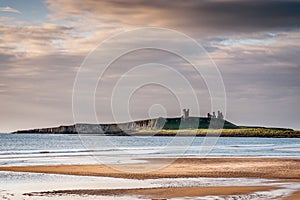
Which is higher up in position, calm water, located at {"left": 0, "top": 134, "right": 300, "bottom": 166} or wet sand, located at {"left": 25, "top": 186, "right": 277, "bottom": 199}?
calm water, located at {"left": 0, "top": 134, "right": 300, "bottom": 166}

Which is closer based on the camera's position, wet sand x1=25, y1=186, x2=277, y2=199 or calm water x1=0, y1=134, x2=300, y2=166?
wet sand x1=25, y1=186, x2=277, y2=199

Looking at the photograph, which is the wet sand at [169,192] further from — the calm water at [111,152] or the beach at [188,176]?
the calm water at [111,152]

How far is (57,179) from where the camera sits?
33.8 m

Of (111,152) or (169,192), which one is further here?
(111,152)

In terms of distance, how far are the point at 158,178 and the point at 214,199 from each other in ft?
36.1

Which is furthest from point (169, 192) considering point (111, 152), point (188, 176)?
point (111, 152)

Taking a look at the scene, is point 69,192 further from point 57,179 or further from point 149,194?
point 57,179

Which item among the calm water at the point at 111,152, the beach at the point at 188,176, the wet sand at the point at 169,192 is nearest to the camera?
the wet sand at the point at 169,192

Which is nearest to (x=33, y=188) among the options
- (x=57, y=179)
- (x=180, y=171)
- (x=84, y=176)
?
(x=57, y=179)

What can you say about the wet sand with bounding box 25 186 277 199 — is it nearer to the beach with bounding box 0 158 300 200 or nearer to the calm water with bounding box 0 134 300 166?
Result: the beach with bounding box 0 158 300 200

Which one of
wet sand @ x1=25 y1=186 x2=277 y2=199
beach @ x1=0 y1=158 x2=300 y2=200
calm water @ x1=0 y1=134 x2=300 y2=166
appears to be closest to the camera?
wet sand @ x1=25 y1=186 x2=277 y2=199

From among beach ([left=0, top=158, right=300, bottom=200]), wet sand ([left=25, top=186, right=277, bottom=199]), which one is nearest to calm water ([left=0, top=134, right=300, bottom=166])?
beach ([left=0, top=158, right=300, bottom=200])

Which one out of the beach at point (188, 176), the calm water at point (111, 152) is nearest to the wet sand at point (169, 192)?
the beach at point (188, 176)

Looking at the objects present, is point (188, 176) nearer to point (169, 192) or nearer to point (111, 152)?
point (169, 192)
